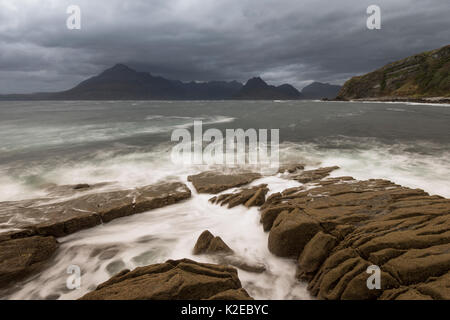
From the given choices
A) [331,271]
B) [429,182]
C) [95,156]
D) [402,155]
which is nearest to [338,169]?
[429,182]

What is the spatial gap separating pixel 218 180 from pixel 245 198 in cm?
278

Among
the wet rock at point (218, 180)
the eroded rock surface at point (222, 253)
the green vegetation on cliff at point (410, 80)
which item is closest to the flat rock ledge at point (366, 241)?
the eroded rock surface at point (222, 253)

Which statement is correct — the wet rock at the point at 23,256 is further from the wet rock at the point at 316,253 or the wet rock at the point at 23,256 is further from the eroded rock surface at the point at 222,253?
the wet rock at the point at 316,253

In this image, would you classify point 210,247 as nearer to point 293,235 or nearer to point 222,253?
point 222,253

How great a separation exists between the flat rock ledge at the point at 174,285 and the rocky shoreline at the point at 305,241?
0.8 inches

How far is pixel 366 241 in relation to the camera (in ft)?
18.0

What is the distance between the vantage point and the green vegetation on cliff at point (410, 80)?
113 metres

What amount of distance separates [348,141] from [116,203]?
2347cm

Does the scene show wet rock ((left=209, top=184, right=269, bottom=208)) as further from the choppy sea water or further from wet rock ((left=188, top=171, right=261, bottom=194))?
wet rock ((left=188, top=171, right=261, bottom=194))

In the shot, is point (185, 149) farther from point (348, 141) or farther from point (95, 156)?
point (348, 141)

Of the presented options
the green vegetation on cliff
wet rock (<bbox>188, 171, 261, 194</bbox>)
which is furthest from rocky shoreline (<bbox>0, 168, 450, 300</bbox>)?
the green vegetation on cliff

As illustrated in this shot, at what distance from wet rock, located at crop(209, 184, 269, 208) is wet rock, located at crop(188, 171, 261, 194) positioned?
940 millimetres

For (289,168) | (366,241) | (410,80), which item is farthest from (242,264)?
(410,80)

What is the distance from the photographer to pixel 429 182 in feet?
38.2
